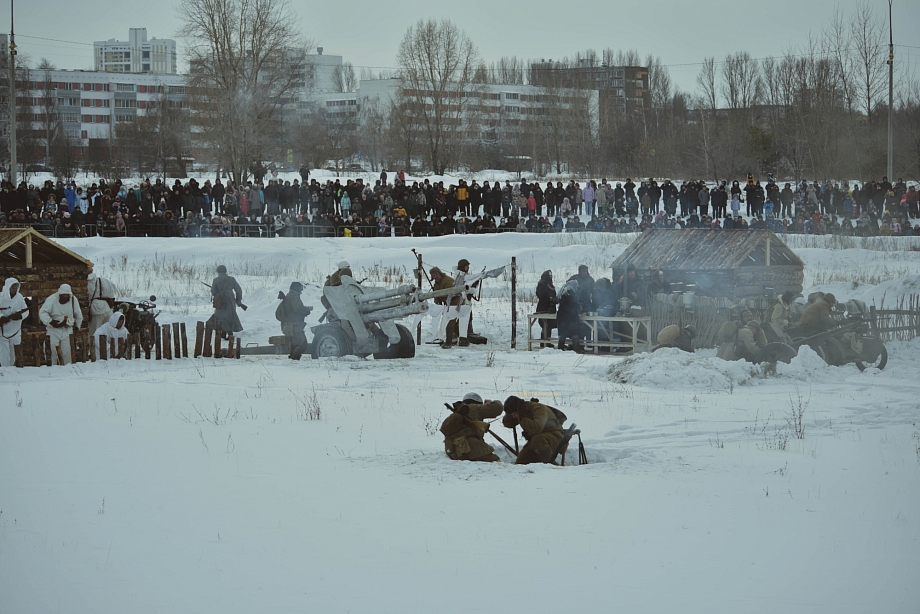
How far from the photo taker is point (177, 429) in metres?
10.8

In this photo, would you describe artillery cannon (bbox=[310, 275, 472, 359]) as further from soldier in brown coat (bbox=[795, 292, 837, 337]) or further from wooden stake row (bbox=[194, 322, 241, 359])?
→ soldier in brown coat (bbox=[795, 292, 837, 337])

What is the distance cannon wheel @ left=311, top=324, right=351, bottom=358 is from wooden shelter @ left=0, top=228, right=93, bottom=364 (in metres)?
4.06

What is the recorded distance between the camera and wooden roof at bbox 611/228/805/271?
67.3 feet

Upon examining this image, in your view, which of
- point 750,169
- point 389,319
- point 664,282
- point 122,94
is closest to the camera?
point 389,319

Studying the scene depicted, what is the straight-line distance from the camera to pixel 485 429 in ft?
31.3

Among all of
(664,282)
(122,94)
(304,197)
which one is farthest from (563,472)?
(122,94)

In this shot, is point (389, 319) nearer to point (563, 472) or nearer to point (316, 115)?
point (563, 472)

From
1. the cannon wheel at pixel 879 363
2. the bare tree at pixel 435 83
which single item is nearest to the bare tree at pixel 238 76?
the bare tree at pixel 435 83

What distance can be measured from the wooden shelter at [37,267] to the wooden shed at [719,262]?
9.98m

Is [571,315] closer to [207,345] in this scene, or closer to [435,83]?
[207,345]

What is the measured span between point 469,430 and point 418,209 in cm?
2487

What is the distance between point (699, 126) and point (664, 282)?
49.9 m

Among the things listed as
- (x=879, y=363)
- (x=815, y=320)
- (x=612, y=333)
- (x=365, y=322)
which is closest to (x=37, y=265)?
(x=365, y=322)

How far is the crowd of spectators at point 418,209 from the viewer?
3155cm
